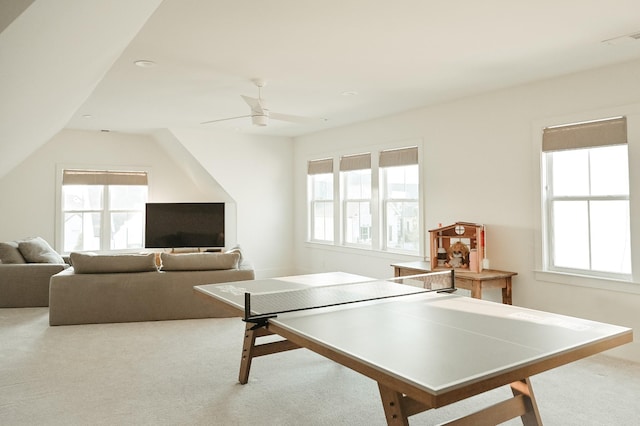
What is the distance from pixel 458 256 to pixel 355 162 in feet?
8.39

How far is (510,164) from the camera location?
478 cm

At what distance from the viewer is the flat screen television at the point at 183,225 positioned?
25.2ft

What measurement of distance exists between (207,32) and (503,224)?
350cm

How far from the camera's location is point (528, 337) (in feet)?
6.29

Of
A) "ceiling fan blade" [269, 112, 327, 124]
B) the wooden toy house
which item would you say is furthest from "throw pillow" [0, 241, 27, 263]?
the wooden toy house

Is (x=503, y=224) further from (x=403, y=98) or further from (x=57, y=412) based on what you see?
(x=57, y=412)

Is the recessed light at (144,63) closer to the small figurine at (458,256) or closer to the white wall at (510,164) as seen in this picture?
the white wall at (510,164)

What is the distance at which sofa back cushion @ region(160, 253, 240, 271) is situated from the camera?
16.5ft

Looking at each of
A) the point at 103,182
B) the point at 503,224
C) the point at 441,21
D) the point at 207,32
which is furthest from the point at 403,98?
the point at 103,182

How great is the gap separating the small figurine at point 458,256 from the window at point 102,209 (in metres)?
5.47

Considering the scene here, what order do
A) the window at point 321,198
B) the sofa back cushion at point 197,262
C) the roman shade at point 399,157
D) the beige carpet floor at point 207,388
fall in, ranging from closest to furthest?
the beige carpet floor at point 207,388, the sofa back cushion at point 197,262, the roman shade at point 399,157, the window at point 321,198

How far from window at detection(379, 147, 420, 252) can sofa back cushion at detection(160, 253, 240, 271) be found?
2.39 meters

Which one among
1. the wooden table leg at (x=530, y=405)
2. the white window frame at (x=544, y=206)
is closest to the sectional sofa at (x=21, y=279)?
the wooden table leg at (x=530, y=405)

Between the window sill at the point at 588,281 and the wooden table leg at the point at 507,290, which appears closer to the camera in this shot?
the window sill at the point at 588,281
